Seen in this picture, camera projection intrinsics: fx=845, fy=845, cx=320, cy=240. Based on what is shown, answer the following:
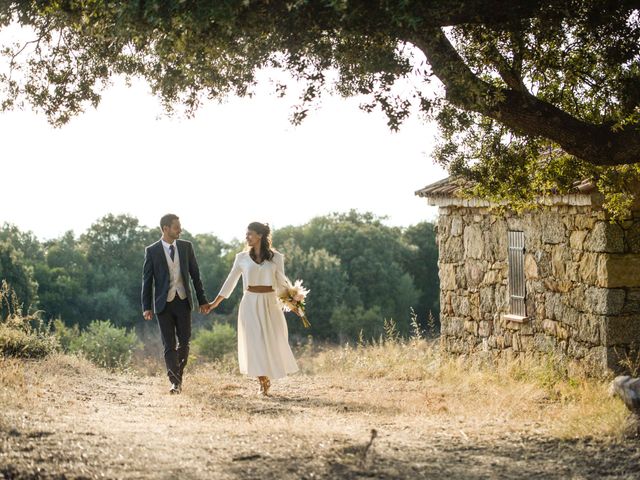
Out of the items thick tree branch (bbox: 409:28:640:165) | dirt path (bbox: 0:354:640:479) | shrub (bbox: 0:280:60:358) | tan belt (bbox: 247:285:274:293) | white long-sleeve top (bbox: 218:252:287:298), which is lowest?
dirt path (bbox: 0:354:640:479)

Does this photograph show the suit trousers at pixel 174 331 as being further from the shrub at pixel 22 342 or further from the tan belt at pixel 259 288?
the shrub at pixel 22 342

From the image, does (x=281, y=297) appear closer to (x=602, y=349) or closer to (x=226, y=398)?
(x=226, y=398)

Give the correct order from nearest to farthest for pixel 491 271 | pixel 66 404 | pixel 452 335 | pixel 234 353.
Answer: pixel 66 404
pixel 491 271
pixel 452 335
pixel 234 353

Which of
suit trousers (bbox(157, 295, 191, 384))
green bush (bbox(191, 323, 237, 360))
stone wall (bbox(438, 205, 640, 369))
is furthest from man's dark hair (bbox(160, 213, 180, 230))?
green bush (bbox(191, 323, 237, 360))

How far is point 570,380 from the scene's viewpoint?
11.4 m

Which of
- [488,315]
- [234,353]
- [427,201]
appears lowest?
[234,353]

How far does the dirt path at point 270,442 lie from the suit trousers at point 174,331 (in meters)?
0.45

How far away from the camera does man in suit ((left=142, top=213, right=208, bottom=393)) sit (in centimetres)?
1022

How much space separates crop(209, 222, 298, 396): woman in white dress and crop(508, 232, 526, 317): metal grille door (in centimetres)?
432

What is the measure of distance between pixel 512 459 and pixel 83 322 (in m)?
38.3

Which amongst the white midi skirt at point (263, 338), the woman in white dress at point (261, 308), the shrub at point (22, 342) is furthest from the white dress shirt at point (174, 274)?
the shrub at point (22, 342)

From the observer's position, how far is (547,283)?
12492mm

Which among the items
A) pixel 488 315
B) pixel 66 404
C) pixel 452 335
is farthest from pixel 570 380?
pixel 66 404

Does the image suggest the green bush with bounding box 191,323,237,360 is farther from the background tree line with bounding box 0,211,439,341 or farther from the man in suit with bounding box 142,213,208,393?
the man in suit with bounding box 142,213,208,393
